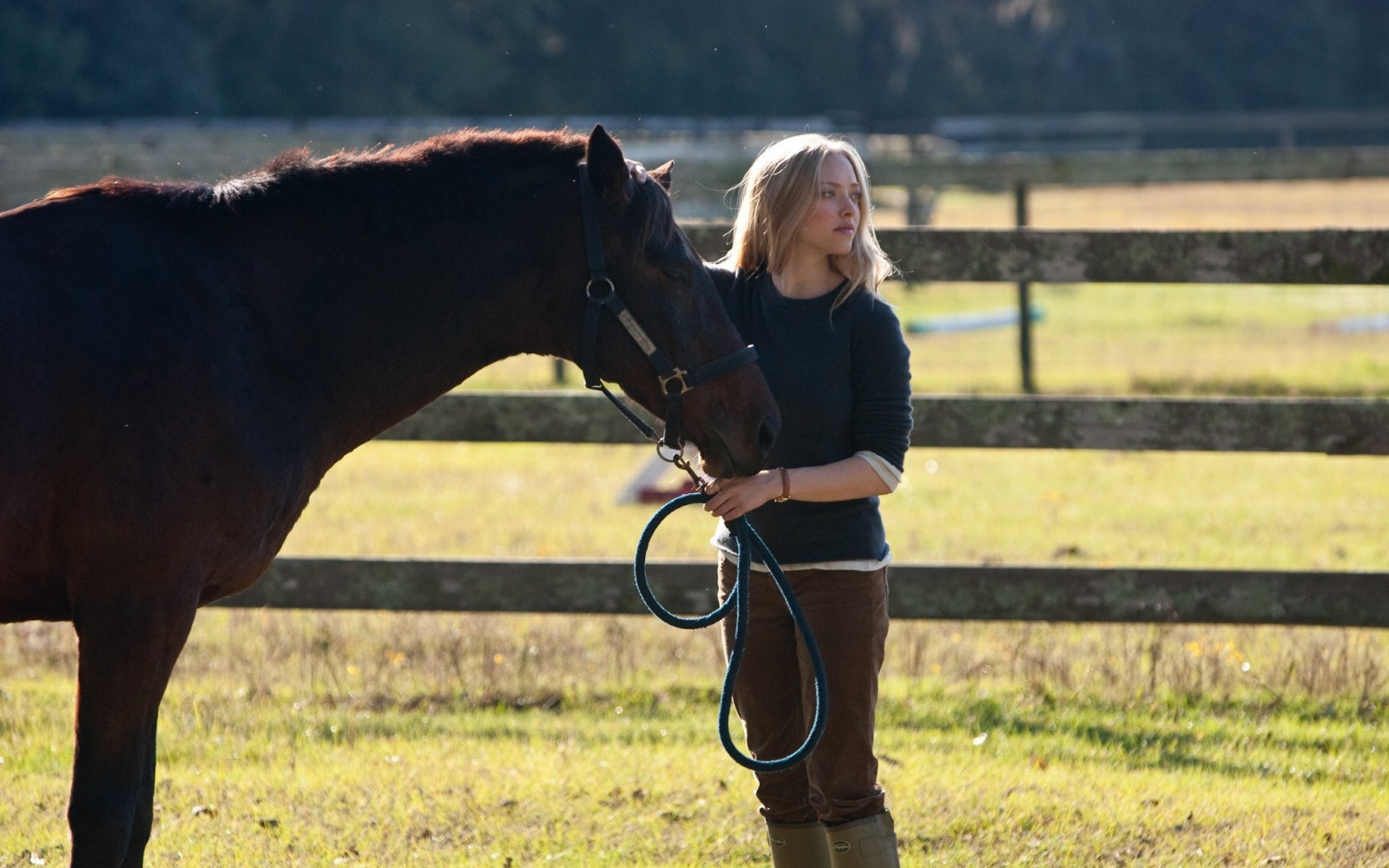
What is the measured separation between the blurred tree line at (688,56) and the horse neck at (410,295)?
36973mm

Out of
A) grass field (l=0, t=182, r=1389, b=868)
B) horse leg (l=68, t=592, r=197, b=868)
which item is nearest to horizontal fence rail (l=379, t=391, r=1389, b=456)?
grass field (l=0, t=182, r=1389, b=868)

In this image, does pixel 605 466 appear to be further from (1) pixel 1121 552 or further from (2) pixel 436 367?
(2) pixel 436 367

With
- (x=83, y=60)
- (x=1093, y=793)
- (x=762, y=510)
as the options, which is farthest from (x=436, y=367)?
(x=83, y=60)

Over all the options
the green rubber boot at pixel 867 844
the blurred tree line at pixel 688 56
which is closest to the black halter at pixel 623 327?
the green rubber boot at pixel 867 844

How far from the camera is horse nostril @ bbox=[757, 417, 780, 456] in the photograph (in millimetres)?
3174

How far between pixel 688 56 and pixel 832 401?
5079 centimetres

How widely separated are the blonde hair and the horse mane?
433 mm

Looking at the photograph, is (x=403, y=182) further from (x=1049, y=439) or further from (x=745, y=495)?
(x=1049, y=439)

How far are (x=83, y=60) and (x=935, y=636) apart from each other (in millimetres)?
37020

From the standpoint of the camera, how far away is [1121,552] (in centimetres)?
740

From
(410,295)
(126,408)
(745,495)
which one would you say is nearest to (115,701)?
(126,408)

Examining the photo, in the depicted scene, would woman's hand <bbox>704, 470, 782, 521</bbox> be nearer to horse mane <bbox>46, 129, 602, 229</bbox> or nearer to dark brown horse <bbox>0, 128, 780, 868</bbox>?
dark brown horse <bbox>0, 128, 780, 868</bbox>

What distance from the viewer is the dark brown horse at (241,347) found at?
3010 millimetres

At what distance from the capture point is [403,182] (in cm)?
333
